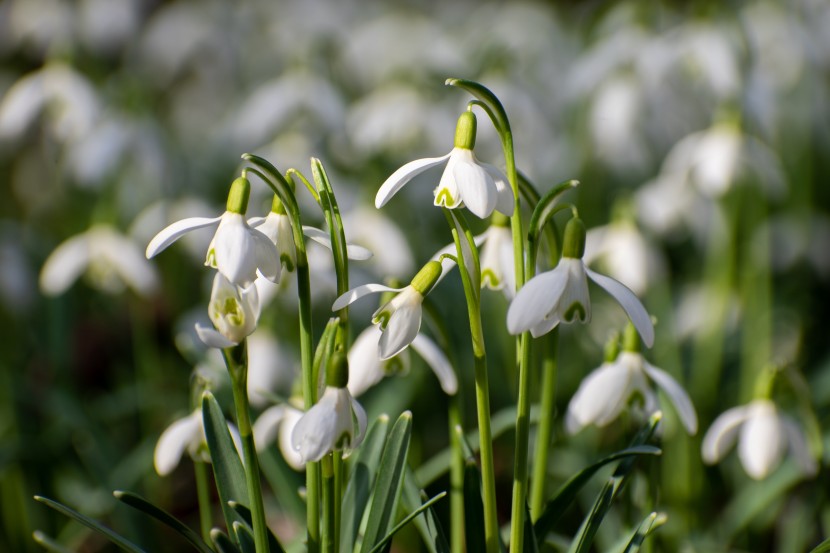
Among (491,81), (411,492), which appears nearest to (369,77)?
(491,81)

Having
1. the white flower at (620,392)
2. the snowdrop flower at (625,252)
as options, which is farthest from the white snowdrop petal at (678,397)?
the snowdrop flower at (625,252)

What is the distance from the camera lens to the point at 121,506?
1902 millimetres

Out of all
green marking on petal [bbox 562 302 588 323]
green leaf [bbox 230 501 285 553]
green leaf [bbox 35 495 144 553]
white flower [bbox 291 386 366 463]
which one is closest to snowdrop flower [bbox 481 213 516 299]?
green marking on petal [bbox 562 302 588 323]

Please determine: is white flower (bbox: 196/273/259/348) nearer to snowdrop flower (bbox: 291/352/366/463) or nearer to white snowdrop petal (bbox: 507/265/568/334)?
snowdrop flower (bbox: 291/352/366/463)

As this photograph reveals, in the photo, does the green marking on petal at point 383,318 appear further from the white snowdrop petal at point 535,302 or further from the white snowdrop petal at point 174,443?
the white snowdrop petal at point 174,443

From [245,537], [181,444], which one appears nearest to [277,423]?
[181,444]

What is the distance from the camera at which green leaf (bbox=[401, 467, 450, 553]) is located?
1.11m

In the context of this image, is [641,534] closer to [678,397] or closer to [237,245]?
[678,397]

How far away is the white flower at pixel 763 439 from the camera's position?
146 cm

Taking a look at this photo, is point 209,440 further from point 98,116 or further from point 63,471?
point 98,116

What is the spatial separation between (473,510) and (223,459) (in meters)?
0.33

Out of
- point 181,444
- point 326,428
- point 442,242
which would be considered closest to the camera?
point 326,428

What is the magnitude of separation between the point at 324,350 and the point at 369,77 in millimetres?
3881

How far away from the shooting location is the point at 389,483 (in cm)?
116
